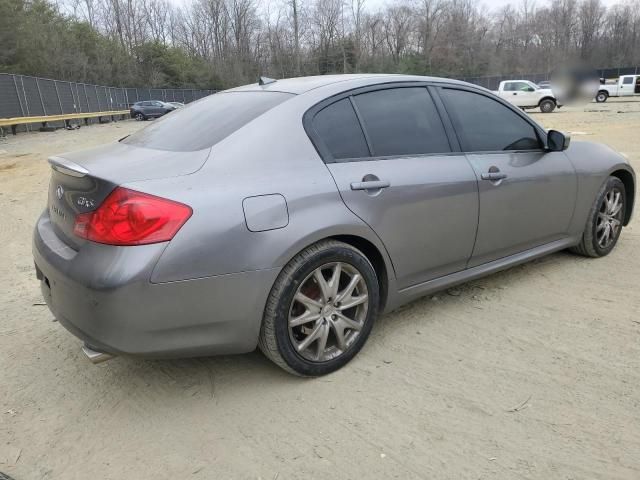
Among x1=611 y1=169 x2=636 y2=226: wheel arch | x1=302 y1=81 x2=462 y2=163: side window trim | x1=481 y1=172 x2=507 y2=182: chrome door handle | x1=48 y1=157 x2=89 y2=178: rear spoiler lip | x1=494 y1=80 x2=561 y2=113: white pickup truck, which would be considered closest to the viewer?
x1=48 y1=157 x2=89 y2=178: rear spoiler lip

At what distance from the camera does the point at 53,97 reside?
96.9ft

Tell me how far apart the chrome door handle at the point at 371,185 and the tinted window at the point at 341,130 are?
177 millimetres

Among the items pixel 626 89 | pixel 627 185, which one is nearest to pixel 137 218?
pixel 627 185

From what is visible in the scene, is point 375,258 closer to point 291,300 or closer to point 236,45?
point 291,300

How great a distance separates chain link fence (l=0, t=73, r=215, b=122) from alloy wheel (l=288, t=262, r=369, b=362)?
82.3 ft

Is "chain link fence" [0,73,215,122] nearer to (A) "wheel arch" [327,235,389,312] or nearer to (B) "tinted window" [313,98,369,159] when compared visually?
(B) "tinted window" [313,98,369,159]

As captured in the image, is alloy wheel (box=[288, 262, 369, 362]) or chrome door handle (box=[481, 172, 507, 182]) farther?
chrome door handle (box=[481, 172, 507, 182])

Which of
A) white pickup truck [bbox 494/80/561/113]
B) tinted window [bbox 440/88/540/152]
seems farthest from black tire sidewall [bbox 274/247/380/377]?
white pickup truck [bbox 494/80/561/113]

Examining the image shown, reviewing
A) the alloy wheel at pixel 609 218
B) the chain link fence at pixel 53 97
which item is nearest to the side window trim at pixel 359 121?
the alloy wheel at pixel 609 218

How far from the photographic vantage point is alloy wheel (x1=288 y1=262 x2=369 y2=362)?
2.75 m

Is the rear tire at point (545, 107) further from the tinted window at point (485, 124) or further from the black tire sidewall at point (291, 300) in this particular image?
the black tire sidewall at point (291, 300)

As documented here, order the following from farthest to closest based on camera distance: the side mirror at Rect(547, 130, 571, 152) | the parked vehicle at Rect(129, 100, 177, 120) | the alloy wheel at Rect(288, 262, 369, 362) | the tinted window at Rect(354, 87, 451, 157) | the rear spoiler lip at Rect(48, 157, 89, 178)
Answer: the parked vehicle at Rect(129, 100, 177, 120) → the side mirror at Rect(547, 130, 571, 152) → the tinted window at Rect(354, 87, 451, 157) → the alloy wheel at Rect(288, 262, 369, 362) → the rear spoiler lip at Rect(48, 157, 89, 178)

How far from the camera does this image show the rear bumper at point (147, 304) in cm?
230

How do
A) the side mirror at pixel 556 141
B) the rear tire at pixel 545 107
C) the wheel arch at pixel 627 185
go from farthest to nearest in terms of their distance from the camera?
the rear tire at pixel 545 107, the wheel arch at pixel 627 185, the side mirror at pixel 556 141
